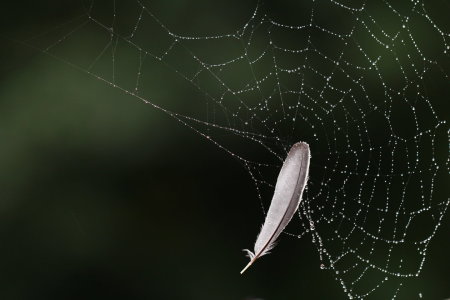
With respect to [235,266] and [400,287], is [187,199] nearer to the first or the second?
[235,266]

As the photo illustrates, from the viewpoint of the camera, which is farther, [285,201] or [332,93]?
[332,93]

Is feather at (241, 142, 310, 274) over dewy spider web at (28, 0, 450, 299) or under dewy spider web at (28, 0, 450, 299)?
under

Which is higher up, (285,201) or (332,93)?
(332,93)

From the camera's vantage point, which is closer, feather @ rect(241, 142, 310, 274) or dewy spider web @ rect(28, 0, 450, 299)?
feather @ rect(241, 142, 310, 274)

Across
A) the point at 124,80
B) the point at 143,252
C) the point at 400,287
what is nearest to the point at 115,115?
the point at 124,80
